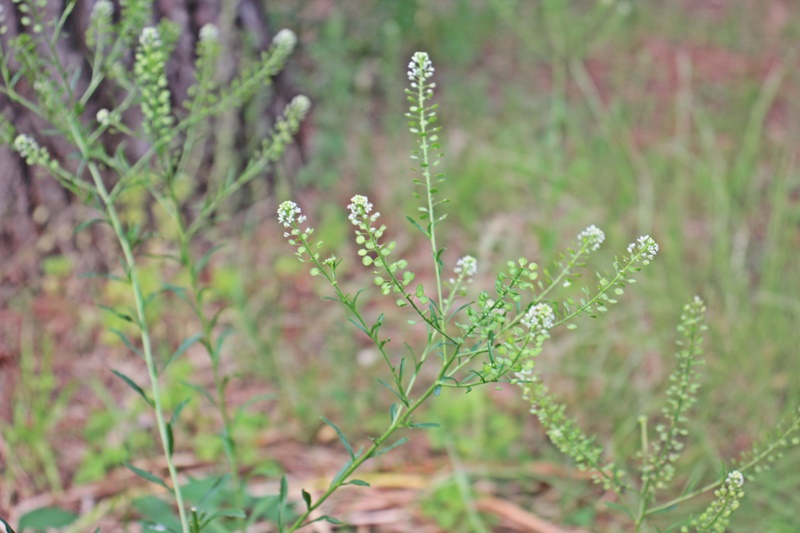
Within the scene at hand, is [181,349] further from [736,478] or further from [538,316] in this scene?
[736,478]

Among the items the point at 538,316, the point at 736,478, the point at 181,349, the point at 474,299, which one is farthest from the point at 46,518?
the point at 474,299

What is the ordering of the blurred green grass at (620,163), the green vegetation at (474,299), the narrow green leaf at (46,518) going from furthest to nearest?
1. the blurred green grass at (620,163)
2. the narrow green leaf at (46,518)
3. the green vegetation at (474,299)

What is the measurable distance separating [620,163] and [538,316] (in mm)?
2014

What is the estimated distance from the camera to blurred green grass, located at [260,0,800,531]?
2.03m

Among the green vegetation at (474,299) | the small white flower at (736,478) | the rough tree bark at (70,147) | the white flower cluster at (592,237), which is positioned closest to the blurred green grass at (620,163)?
the green vegetation at (474,299)

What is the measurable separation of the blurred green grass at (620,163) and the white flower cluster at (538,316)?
1.10m

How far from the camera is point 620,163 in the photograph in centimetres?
270

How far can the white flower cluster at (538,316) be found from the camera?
2.68ft

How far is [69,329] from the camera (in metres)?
2.24

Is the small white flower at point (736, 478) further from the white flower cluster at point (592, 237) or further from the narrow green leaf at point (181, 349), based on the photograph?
the narrow green leaf at point (181, 349)

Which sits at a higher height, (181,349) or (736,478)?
(181,349)

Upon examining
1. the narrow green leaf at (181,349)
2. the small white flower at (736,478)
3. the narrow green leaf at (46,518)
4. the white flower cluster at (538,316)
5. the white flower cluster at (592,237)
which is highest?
the white flower cluster at (592,237)

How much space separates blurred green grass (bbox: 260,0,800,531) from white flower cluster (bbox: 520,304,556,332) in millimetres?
1105

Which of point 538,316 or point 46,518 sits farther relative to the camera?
point 46,518
